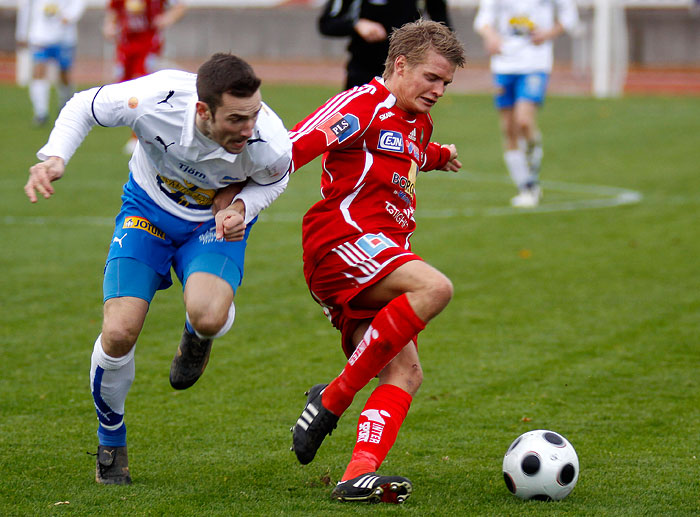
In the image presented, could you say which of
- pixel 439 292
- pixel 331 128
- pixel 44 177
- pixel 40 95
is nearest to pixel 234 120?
pixel 331 128

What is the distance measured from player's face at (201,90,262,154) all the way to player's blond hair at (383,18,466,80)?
724 mm

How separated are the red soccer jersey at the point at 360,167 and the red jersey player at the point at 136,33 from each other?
11292 mm

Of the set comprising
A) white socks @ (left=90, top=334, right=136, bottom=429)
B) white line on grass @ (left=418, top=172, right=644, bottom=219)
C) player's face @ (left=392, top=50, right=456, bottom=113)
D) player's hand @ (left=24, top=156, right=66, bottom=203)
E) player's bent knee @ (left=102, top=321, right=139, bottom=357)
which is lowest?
white line on grass @ (left=418, top=172, right=644, bottom=219)

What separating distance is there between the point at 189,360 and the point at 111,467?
0.60 meters

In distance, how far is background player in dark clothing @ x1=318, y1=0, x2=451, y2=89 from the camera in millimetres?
8766

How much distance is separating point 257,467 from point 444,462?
75cm

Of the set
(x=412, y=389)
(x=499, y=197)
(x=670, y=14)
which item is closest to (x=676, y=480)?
(x=412, y=389)

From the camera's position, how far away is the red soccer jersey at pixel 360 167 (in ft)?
14.0

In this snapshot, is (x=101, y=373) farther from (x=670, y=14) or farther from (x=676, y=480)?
(x=670, y=14)

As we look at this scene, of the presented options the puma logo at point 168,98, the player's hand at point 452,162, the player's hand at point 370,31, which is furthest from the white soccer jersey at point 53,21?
the puma logo at point 168,98

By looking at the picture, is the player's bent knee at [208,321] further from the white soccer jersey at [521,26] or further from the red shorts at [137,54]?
the red shorts at [137,54]

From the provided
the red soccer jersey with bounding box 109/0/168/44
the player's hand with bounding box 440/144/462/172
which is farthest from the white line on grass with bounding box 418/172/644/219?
the player's hand with bounding box 440/144/462/172

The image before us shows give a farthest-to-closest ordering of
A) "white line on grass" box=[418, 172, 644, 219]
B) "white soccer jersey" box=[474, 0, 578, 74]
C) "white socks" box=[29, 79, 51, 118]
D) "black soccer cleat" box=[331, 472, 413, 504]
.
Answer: "white socks" box=[29, 79, 51, 118]
"white soccer jersey" box=[474, 0, 578, 74]
"white line on grass" box=[418, 172, 644, 219]
"black soccer cleat" box=[331, 472, 413, 504]

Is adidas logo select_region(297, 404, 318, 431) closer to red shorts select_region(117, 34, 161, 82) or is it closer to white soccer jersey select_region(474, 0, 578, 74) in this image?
white soccer jersey select_region(474, 0, 578, 74)
